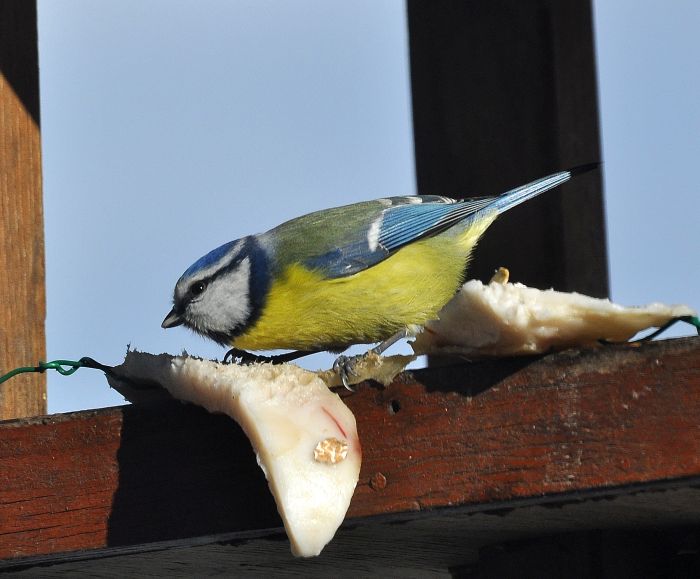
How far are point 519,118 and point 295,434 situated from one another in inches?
53.6

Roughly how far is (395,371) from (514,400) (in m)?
0.16

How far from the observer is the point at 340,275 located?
2.52 metres

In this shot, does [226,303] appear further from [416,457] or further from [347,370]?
[416,457]

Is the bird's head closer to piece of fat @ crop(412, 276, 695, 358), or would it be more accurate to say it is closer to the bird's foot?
the bird's foot

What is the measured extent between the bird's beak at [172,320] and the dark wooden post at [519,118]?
0.65 meters

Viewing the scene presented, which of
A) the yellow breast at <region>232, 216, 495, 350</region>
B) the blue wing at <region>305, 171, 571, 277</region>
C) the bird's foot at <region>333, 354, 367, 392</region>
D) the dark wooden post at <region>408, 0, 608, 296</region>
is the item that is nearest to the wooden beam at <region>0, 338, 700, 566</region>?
the bird's foot at <region>333, 354, 367, 392</region>

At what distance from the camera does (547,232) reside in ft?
8.86

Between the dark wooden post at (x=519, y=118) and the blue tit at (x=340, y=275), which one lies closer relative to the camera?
the blue tit at (x=340, y=275)

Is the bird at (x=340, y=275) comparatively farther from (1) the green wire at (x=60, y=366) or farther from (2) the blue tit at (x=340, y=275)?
(1) the green wire at (x=60, y=366)

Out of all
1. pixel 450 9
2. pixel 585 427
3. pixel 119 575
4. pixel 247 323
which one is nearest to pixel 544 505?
pixel 585 427

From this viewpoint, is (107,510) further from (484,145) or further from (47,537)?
(484,145)

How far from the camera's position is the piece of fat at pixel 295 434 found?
1437 mm

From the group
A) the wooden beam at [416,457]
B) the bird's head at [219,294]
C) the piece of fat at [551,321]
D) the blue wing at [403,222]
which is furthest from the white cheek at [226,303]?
the piece of fat at [551,321]

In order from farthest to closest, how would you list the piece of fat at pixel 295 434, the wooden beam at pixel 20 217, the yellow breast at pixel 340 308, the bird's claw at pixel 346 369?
the yellow breast at pixel 340 308 → the wooden beam at pixel 20 217 → the bird's claw at pixel 346 369 → the piece of fat at pixel 295 434
